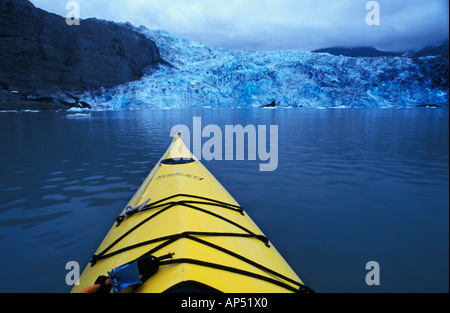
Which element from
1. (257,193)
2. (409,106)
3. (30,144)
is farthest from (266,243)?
(409,106)

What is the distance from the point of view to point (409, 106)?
143 feet

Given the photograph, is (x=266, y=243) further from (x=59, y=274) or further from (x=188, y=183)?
(x=59, y=274)

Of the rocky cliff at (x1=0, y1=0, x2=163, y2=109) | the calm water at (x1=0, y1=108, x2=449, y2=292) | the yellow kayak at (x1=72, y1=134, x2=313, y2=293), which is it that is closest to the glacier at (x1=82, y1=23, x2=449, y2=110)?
the rocky cliff at (x1=0, y1=0, x2=163, y2=109)

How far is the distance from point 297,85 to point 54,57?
53569 millimetres

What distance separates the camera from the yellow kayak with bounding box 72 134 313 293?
134cm

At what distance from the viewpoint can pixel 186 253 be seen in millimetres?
1521

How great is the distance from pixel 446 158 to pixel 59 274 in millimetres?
7979

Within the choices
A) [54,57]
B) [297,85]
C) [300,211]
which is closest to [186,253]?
[300,211]

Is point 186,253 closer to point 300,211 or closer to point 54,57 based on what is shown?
point 300,211

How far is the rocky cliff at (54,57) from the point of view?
47531 mm

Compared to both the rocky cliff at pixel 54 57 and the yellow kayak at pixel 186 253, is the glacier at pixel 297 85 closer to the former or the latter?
the rocky cliff at pixel 54 57

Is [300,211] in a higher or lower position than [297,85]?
lower

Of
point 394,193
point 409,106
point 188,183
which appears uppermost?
point 409,106

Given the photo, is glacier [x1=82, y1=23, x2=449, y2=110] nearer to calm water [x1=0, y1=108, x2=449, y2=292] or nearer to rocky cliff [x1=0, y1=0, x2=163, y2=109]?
rocky cliff [x1=0, y1=0, x2=163, y2=109]
